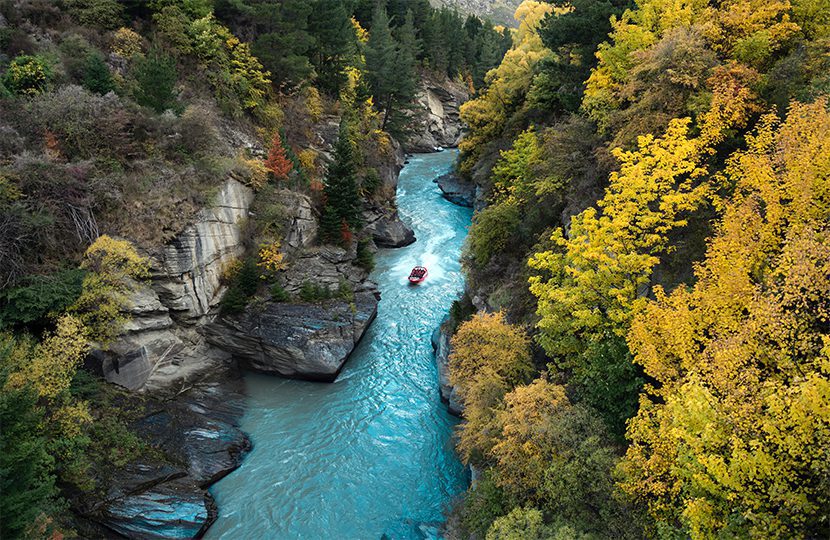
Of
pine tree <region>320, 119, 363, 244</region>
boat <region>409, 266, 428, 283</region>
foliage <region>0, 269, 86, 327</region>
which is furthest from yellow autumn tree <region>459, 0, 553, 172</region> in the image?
foliage <region>0, 269, 86, 327</region>

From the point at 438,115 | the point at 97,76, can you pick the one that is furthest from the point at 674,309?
the point at 438,115

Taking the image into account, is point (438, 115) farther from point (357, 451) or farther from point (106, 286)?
point (357, 451)

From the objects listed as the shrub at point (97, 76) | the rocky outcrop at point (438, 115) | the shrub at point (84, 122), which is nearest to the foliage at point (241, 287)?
the shrub at point (84, 122)

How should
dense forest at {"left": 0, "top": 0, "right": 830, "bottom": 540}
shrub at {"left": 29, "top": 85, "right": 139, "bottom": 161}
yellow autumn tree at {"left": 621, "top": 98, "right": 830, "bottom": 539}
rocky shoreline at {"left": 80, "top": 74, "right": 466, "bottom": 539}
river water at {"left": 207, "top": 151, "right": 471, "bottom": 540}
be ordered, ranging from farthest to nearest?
shrub at {"left": 29, "top": 85, "right": 139, "bottom": 161} → river water at {"left": 207, "top": 151, "right": 471, "bottom": 540} → rocky shoreline at {"left": 80, "top": 74, "right": 466, "bottom": 539} → dense forest at {"left": 0, "top": 0, "right": 830, "bottom": 540} → yellow autumn tree at {"left": 621, "top": 98, "right": 830, "bottom": 539}

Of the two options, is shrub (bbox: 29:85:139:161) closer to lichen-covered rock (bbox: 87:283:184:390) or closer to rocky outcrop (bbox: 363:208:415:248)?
lichen-covered rock (bbox: 87:283:184:390)

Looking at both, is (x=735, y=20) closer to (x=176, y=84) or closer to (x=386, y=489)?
(x=386, y=489)

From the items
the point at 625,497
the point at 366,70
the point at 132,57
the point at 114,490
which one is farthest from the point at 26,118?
the point at 366,70

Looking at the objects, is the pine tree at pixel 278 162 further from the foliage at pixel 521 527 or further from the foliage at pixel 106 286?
the foliage at pixel 521 527
